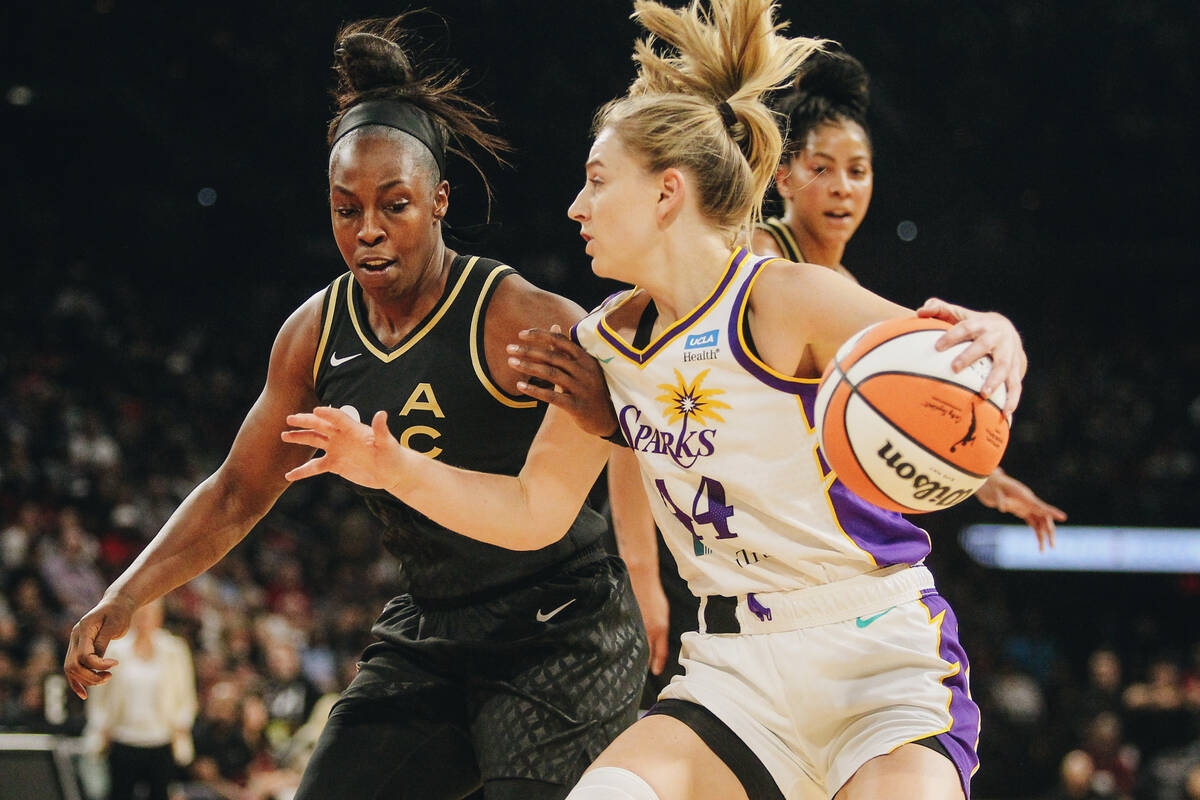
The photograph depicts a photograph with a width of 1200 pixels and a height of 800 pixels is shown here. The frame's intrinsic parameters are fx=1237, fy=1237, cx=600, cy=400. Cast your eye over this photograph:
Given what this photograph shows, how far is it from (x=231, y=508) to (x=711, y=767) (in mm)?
1534

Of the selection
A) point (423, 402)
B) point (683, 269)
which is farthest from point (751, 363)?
point (423, 402)

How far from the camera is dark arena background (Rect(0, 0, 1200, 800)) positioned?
10664 mm

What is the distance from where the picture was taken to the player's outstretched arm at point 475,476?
2.40 m

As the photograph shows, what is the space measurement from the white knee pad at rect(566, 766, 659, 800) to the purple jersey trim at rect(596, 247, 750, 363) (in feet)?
2.71

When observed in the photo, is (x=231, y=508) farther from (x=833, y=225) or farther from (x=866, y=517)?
(x=833, y=225)

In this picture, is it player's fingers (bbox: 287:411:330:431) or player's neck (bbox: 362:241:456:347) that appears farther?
player's neck (bbox: 362:241:456:347)

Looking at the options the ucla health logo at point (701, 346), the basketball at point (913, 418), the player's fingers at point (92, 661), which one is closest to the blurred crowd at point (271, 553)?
the player's fingers at point (92, 661)

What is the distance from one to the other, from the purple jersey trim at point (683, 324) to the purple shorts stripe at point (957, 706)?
72cm

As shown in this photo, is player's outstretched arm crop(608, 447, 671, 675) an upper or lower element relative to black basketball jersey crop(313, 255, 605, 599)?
lower

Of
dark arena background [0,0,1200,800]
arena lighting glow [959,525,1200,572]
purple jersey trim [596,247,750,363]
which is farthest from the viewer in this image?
arena lighting glow [959,525,1200,572]

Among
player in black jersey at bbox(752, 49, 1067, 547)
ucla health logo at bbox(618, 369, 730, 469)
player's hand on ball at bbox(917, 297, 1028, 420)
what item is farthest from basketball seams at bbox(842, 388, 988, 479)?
player in black jersey at bbox(752, 49, 1067, 547)

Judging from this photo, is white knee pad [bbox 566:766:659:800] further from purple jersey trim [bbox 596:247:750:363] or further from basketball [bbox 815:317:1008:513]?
purple jersey trim [bbox 596:247:750:363]

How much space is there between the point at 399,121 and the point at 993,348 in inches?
→ 64.7

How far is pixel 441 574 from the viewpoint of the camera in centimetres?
301
